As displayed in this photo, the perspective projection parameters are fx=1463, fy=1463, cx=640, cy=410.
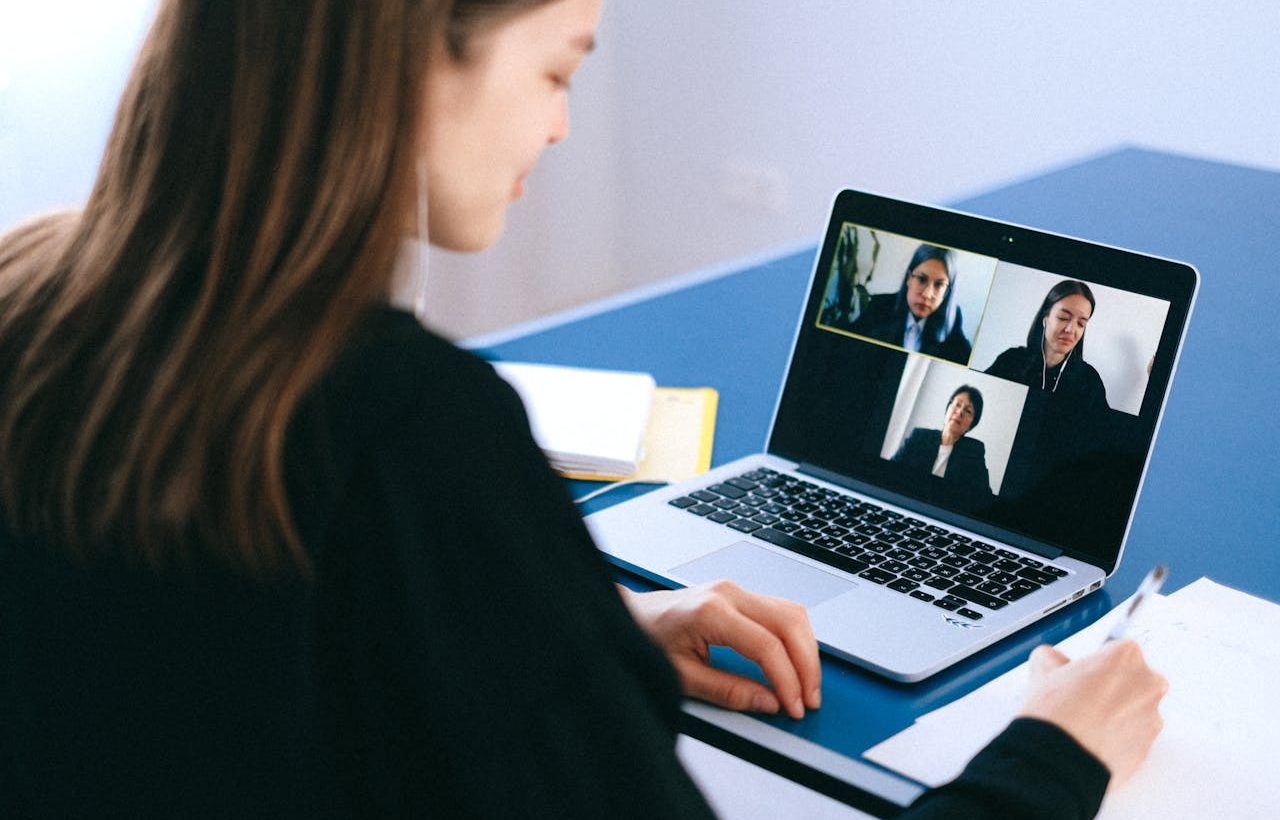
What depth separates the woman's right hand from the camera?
83cm

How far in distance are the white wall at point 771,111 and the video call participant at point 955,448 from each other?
69.5 inches

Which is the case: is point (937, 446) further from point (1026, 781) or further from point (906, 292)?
point (1026, 781)

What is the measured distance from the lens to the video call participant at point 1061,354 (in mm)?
1073

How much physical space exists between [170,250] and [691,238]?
321 cm

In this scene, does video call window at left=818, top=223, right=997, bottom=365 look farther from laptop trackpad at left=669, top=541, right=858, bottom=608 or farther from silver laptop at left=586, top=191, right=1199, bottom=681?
laptop trackpad at left=669, top=541, right=858, bottom=608

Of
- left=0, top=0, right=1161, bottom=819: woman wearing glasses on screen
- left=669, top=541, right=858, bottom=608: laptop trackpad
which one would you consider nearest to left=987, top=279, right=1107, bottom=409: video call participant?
left=669, top=541, right=858, bottom=608: laptop trackpad

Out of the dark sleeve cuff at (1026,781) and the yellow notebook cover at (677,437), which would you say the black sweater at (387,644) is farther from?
the yellow notebook cover at (677,437)

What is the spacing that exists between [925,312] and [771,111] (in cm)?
250

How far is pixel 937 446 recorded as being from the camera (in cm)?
114

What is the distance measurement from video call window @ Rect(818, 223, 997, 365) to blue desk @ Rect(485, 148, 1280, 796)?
0.17 meters

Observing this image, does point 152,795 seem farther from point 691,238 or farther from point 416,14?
point 691,238

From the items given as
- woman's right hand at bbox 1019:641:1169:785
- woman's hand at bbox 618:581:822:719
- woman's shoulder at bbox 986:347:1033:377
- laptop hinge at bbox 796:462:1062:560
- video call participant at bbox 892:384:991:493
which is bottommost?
woman's hand at bbox 618:581:822:719

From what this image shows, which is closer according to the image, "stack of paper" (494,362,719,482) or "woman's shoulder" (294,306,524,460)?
"woman's shoulder" (294,306,524,460)

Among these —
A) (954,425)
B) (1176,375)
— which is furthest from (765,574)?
(1176,375)
